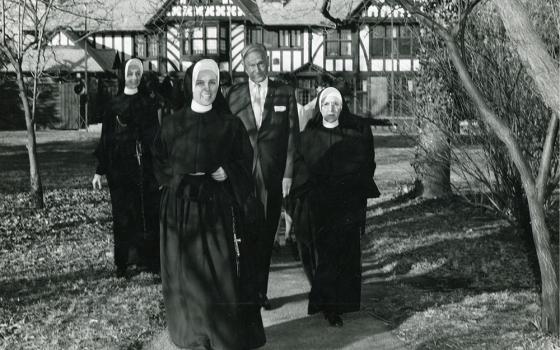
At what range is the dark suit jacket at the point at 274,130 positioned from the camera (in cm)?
769

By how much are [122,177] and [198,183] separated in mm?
2996

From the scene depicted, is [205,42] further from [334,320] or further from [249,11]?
[334,320]

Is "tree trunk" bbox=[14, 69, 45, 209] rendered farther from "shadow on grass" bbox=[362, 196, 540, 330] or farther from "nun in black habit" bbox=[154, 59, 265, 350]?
"nun in black habit" bbox=[154, 59, 265, 350]

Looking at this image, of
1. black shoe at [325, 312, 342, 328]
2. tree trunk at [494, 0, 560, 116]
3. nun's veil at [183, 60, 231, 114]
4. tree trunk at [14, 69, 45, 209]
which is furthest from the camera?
tree trunk at [14, 69, 45, 209]

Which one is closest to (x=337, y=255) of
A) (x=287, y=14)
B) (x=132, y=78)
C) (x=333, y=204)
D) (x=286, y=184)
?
(x=333, y=204)

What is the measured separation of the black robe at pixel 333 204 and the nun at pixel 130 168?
6.13ft

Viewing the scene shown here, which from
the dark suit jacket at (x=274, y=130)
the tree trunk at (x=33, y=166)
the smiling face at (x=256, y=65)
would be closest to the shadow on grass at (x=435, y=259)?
the dark suit jacket at (x=274, y=130)

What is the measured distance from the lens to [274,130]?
25.3 feet

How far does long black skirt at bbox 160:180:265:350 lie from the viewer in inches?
230

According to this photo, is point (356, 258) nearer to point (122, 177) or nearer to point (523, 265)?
point (122, 177)

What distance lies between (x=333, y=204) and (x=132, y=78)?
105 inches

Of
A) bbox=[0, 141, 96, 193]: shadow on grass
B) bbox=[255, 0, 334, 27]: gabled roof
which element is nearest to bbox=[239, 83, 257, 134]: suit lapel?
bbox=[0, 141, 96, 193]: shadow on grass

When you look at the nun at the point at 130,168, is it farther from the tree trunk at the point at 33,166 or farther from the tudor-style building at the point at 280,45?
the tudor-style building at the point at 280,45

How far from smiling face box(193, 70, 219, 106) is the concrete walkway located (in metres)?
1.81
